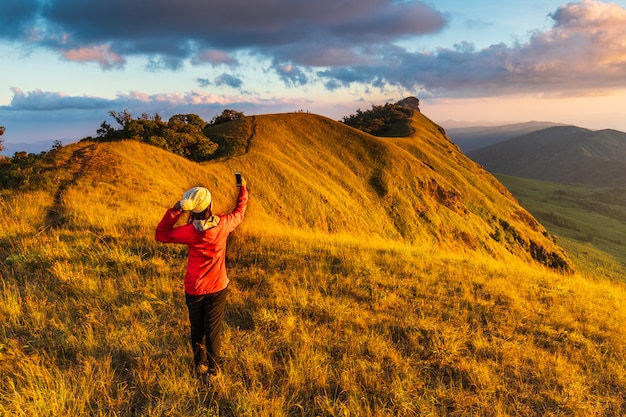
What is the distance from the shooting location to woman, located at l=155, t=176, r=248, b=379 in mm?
4746

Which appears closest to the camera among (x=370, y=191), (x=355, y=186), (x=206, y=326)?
(x=206, y=326)

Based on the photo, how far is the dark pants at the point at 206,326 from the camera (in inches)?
191

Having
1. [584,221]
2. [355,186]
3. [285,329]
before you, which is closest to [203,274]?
[285,329]

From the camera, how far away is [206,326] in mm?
4859

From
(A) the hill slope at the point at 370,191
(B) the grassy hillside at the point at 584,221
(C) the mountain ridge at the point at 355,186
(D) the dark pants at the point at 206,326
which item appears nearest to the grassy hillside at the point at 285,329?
(D) the dark pants at the point at 206,326

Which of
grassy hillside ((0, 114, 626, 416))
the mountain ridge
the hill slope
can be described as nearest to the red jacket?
grassy hillside ((0, 114, 626, 416))

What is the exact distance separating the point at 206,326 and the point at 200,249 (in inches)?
43.4

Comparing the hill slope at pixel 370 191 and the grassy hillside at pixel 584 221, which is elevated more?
the hill slope at pixel 370 191

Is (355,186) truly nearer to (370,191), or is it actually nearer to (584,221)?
(370,191)

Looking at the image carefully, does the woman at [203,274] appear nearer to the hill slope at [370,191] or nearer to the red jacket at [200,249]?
the red jacket at [200,249]

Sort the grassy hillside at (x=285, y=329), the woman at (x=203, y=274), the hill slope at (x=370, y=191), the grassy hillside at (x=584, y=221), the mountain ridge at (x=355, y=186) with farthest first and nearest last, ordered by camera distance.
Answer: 1. the grassy hillside at (x=584, y=221)
2. the hill slope at (x=370, y=191)
3. the mountain ridge at (x=355, y=186)
4. the woman at (x=203, y=274)
5. the grassy hillside at (x=285, y=329)

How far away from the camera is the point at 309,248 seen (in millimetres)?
11039

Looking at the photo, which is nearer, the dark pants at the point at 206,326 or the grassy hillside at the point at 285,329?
the grassy hillside at the point at 285,329

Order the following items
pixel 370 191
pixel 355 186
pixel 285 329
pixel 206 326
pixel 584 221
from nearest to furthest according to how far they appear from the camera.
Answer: pixel 206 326 → pixel 285 329 → pixel 355 186 → pixel 370 191 → pixel 584 221
